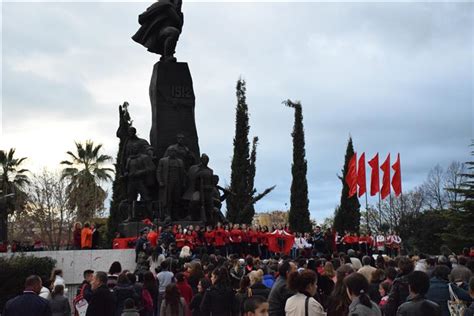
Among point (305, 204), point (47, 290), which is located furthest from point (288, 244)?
point (305, 204)

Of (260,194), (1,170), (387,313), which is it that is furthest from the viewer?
(1,170)

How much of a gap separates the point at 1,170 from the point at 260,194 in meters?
22.1

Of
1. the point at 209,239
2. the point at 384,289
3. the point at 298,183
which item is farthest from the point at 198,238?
the point at 298,183

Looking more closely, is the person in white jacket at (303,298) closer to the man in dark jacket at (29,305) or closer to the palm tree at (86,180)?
the man in dark jacket at (29,305)

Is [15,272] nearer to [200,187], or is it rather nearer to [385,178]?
[200,187]

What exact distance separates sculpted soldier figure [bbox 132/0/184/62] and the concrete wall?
370 inches

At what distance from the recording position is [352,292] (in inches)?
246

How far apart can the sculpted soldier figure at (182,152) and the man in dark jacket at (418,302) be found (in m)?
18.5

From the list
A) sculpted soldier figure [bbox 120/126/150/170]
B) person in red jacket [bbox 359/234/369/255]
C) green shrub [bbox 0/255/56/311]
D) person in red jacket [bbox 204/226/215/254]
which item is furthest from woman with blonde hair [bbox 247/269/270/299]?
person in red jacket [bbox 359/234/369/255]

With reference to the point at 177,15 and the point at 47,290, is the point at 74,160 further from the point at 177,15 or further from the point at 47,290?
the point at 47,290

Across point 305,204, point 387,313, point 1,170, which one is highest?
point 1,170

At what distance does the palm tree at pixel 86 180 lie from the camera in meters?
46.7

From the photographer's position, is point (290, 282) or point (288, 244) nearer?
point (290, 282)

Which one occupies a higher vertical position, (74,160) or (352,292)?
(74,160)
